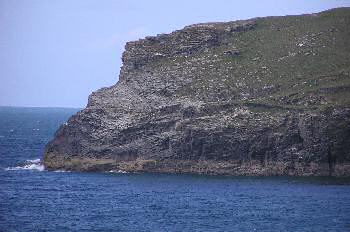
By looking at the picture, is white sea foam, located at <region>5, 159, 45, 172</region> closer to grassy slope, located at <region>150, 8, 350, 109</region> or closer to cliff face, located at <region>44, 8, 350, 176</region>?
cliff face, located at <region>44, 8, 350, 176</region>

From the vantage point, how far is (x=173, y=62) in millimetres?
120000

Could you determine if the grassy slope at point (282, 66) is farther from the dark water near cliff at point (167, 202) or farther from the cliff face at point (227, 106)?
the dark water near cliff at point (167, 202)

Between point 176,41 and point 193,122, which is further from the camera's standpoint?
point 176,41

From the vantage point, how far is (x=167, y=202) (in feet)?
271

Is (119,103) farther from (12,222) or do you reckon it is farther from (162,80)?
(12,222)

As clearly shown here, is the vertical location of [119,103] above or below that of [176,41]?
below

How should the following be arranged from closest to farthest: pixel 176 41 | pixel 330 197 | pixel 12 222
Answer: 1. pixel 12 222
2. pixel 330 197
3. pixel 176 41

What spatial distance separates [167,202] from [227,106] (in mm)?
27265

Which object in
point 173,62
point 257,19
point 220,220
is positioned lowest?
point 220,220

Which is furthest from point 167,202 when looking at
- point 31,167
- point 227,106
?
point 31,167

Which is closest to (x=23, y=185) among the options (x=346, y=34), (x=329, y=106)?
(x=329, y=106)

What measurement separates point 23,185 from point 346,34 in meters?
55.5

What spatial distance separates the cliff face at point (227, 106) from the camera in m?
99.4

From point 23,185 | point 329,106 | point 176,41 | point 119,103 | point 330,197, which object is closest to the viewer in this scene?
point 330,197
